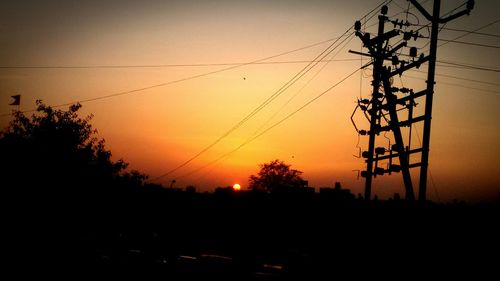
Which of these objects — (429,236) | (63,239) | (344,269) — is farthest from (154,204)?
(429,236)

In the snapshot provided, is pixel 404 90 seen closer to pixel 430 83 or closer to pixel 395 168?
pixel 395 168

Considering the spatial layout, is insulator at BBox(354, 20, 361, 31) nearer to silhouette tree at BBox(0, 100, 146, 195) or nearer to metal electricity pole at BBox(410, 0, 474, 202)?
metal electricity pole at BBox(410, 0, 474, 202)

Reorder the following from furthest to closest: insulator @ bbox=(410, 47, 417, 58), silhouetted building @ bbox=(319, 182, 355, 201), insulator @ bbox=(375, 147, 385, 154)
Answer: silhouetted building @ bbox=(319, 182, 355, 201) → insulator @ bbox=(375, 147, 385, 154) → insulator @ bbox=(410, 47, 417, 58)

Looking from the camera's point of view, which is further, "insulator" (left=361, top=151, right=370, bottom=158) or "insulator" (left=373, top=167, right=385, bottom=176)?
"insulator" (left=361, top=151, right=370, bottom=158)

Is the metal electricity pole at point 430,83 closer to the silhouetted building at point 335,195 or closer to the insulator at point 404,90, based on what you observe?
the insulator at point 404,90

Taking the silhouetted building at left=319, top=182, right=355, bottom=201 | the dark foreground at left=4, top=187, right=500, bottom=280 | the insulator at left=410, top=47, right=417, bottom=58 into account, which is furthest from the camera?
the silhouetted building at left=319, top=182, right=355, bottom=201

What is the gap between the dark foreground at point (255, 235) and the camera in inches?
731

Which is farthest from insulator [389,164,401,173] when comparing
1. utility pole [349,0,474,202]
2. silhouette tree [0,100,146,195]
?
silhouette tree [0,100,146,195]

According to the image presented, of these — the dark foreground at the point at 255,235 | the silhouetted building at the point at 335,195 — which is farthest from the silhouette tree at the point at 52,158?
the silhouetted building at the point at 335,195

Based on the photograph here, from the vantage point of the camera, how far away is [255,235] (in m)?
35.4

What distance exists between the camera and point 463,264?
20109 millimetres

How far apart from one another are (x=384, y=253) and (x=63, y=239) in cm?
1854

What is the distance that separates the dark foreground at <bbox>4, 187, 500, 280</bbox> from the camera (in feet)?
61.0

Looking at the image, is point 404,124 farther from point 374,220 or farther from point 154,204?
point 154,204
